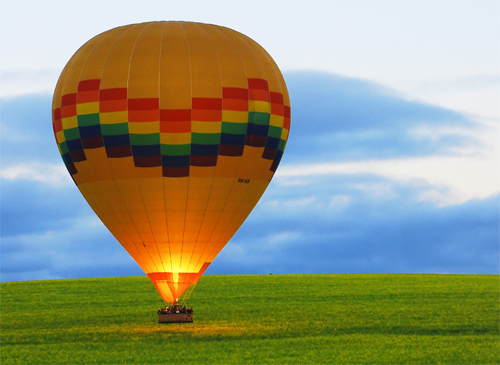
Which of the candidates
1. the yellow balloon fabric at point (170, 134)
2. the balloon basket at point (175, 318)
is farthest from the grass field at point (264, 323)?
the yellow balloon fabric at point (170, 134)

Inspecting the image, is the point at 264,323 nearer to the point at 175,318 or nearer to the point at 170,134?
the point at 175,318

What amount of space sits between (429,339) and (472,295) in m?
14.5

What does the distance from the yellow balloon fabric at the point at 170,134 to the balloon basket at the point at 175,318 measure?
98 centimetres

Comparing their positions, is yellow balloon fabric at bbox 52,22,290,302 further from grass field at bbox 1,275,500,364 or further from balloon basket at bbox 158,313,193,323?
grass field at bbox 1,275,500,364

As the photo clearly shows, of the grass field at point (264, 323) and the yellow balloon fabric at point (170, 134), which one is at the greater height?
the yellow balloon fabric at point (170, 134)

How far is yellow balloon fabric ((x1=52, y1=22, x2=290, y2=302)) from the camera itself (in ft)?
93.0

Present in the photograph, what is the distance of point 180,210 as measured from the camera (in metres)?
28.9

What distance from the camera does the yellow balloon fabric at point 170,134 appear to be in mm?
28344

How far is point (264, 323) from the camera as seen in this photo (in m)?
33.0

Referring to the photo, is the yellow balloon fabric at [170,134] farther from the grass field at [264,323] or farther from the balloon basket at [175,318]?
the grass field at [264,323]

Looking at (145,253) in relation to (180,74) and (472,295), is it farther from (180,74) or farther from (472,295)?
(472,295)

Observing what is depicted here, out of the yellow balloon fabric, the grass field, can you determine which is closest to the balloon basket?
the grass field

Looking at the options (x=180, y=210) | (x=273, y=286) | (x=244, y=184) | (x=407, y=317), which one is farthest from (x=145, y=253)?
(x=273, y=286)

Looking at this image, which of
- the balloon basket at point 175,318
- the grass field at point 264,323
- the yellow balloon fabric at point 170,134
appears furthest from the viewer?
the balloon basket at point 175,318
